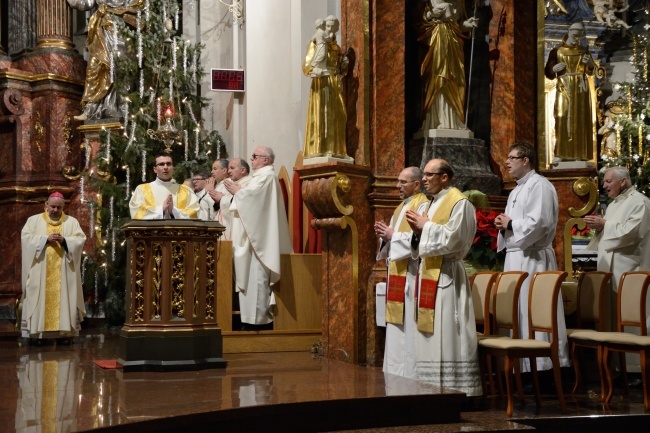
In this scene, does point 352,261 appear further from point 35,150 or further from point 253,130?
point 35,150

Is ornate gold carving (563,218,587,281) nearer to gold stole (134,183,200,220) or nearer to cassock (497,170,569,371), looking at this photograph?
cassock (497,170,569,371)

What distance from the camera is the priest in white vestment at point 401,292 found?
6.64 meters

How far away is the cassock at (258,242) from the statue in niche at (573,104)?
2.77 metres

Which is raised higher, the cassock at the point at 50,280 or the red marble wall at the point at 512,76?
the red marble wall at the point at 512,76

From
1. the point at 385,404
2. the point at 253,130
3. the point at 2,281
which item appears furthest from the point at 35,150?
the point at 385,404

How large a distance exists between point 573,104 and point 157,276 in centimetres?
414

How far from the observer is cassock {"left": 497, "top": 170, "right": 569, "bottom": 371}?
7.30 metres

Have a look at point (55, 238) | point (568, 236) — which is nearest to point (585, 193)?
point (568, 236)

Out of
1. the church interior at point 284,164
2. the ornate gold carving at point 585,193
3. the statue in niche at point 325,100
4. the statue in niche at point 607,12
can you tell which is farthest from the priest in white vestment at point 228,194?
the statue in niche at point 607,12

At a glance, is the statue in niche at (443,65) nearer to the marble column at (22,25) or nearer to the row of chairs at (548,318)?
the row of chairs at (548,318)

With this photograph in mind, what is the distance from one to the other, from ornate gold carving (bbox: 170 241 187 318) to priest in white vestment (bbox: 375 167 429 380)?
1552 millimetres

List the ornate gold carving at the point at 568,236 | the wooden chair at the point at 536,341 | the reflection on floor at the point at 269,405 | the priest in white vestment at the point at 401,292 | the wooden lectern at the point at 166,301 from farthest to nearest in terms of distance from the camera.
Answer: the ornate gold carving at the point at 568,236 < the wooden lectern at the point at 166,301 < the priest in white vestment at the point at 401,292 < the wooden chair at the point at 536,341 < the reflection on floor at the point at 269,405

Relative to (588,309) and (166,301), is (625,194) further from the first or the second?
(166,301)

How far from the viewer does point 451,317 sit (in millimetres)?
6289
